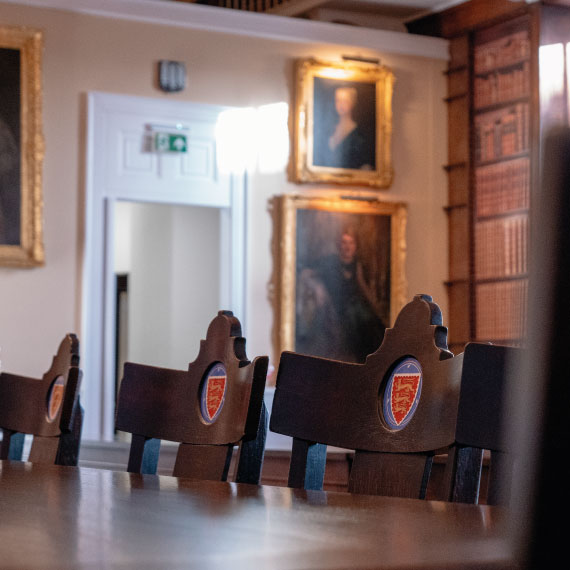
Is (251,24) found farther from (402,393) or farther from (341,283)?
(402,393)

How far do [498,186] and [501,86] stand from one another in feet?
2.87

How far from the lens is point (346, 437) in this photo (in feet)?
5.13

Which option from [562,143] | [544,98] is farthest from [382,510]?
[544,98]

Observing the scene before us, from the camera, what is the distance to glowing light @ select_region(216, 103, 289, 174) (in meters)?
9.10

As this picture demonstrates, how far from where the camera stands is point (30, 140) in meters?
8.28

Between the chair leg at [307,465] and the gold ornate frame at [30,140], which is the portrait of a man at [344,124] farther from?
the chair leg at [307,465]

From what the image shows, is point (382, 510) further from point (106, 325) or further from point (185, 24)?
point (185, 24)

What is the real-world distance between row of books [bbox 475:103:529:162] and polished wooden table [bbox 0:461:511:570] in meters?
8.31

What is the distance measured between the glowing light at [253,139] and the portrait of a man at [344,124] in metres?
0.31

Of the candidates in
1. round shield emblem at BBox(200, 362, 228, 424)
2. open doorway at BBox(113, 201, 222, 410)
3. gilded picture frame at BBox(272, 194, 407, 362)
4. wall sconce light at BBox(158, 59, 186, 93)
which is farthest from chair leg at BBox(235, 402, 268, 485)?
open doorway at BBox(113, 201, 222, 410)

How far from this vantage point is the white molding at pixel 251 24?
8609 millimetres

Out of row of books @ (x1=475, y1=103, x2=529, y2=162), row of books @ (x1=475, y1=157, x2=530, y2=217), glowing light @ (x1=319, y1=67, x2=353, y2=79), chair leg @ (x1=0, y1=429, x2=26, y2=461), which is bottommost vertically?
chair leg @ (x1=0, y1=429, x2=26, y2=461)

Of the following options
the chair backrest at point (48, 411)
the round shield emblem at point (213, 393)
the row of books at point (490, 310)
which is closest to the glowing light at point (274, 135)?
the row of books at point (490, 310)

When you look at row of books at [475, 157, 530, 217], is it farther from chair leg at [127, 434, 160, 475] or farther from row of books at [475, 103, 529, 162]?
chair leg at [127, 434, 160, 475]
